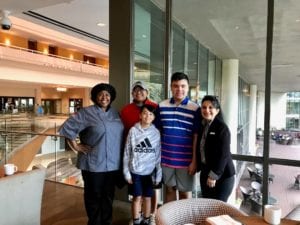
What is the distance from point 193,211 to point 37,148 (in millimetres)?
8683

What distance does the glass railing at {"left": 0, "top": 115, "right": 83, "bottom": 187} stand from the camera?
5344 mm

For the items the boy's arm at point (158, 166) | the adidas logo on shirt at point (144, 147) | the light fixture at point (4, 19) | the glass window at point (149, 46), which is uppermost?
the light fixture at point (4, 19)

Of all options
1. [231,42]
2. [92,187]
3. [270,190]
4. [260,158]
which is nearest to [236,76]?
[231,42]

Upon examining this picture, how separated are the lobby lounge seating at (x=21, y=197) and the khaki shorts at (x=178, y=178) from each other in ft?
3.65

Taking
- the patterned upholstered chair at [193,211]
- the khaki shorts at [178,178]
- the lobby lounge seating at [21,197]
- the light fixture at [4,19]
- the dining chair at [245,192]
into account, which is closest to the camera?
the patterned upholstered chair at [193,211]

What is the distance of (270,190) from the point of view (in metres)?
3.01

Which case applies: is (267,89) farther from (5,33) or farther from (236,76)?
(5,33)

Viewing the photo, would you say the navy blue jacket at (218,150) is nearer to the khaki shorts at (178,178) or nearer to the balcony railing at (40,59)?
the khaki shorts at (178,178)

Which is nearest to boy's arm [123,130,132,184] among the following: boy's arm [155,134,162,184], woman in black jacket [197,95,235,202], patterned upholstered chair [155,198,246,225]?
boy's arm [155,134,162,184]

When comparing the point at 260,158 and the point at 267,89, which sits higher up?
the point at 267,89

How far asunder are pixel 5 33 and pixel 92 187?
12607 millimetres

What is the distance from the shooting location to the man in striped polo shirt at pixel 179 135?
8.35ft

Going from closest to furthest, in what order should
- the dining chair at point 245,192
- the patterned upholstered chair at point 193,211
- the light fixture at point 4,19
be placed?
the patterned upholstered chair at point 193,211 → the dining chair at point 245,192 → the light fixture at point 4,19

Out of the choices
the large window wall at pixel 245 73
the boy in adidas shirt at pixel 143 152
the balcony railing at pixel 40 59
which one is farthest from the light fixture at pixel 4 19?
the balcony railing at pixel 40 59
